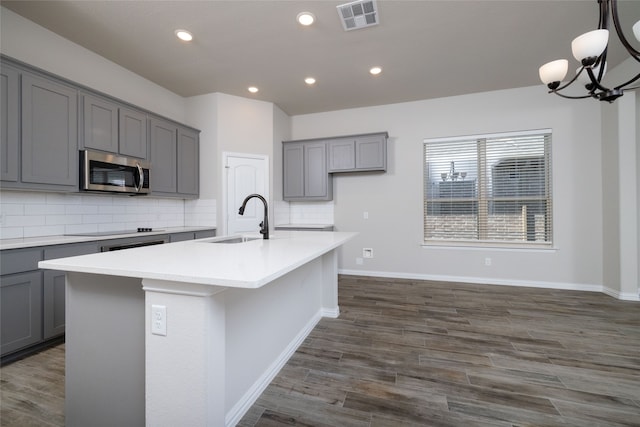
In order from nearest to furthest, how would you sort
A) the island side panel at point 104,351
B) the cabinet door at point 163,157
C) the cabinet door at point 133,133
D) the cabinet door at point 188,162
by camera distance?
the island side panel at point 104,351
the cabinet door at point 133,133
the cabinet door at point 163,157
the cabinet door at point 188,162

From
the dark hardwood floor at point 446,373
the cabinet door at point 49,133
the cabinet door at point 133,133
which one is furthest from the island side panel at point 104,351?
the cabinet door at point 133,133

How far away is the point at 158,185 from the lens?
3.68 m

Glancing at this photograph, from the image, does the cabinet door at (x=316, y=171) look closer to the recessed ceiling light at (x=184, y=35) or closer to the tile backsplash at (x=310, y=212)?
the tile backsplash at (x=310, y=212)

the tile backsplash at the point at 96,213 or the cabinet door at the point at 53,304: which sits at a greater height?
the tile backsplash at the point at 96,213

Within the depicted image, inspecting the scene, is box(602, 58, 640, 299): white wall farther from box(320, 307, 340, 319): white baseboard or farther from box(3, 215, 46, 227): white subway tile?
box(3, 215, 46, 227): white subway tile

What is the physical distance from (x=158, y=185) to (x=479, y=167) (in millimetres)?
4705

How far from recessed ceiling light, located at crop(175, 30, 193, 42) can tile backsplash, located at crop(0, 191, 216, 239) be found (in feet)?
6.55

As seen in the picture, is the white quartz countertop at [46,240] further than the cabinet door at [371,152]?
No

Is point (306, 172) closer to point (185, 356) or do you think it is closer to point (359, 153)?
point (359, 153)

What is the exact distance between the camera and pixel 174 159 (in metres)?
3.92

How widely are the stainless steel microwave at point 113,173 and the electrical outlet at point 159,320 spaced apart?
2.36m

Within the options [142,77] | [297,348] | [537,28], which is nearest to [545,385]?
[297,348]

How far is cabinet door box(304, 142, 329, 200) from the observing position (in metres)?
4.80

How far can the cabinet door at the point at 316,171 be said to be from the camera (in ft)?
15.8
